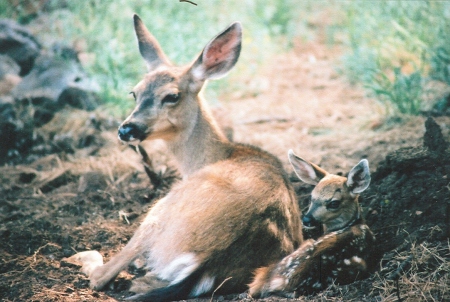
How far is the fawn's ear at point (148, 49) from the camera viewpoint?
5.88 m

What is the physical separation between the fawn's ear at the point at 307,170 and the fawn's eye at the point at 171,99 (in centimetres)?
108

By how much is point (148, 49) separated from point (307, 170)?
6.75 feet

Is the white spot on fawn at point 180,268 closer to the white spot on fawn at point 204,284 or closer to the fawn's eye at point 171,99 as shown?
the white spot on fawn at point 204,284

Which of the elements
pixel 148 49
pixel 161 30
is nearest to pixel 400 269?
pixel 148 49

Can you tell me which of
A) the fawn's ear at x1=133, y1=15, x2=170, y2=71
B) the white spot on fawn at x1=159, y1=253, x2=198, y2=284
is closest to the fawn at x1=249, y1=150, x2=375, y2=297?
the white spot on fawn at x1=159, y1=253, x2=198, y2=284

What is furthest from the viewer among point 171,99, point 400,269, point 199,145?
point 199,145

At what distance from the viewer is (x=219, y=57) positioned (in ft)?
17.8

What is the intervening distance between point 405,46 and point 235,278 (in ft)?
16.3

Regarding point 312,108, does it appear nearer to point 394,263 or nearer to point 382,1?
point 382,1

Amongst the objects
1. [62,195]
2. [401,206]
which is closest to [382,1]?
[401,206]

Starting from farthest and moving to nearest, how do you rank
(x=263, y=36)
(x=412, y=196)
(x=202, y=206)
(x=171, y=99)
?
(x=263, y=36)
(x=171, y=99)
(x=412, y=196)
(x=202, y=206)

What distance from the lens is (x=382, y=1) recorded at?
8531 mm

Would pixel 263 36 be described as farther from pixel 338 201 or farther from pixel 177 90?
pixel 338 201

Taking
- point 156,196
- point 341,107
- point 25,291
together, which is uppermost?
point 25,291
